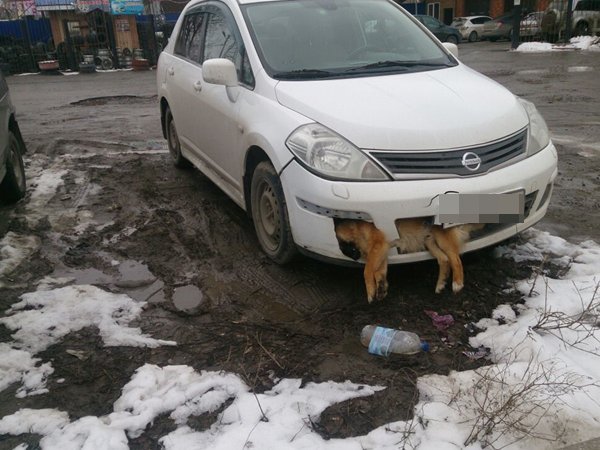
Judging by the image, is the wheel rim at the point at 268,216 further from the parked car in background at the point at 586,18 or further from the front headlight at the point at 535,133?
the parked car in background at the point at 586,18

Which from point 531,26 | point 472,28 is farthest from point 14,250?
point 472,28

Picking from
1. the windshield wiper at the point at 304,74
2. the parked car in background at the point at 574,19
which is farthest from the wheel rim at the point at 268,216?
the parked car in background at the point at 574,19

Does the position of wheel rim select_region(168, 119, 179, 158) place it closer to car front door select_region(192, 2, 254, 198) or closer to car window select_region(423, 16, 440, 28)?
car front door select_region(192, 2, 254, 198)

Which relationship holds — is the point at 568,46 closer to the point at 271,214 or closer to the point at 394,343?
the point at 271,214

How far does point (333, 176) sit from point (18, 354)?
77.0 inches

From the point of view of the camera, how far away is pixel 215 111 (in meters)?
4.48

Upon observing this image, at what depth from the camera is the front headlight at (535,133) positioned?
11.7 feet

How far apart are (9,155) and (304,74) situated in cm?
308

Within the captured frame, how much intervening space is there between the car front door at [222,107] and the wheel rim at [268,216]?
339 mm

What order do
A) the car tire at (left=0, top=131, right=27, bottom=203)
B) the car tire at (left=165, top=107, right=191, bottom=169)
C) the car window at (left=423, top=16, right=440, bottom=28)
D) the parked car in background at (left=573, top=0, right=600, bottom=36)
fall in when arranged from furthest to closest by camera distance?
the car window at (left=423, top=16, right=440, bottom=28)
the parked car in background at (left=573, top=0, right=600, bottom=36)
the car tire at (left=165, top=107, right=191, bottom=169)
the car tire at (left=0, top=131, right=27, bottom=203)

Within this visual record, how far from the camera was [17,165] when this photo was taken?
18.1 ft

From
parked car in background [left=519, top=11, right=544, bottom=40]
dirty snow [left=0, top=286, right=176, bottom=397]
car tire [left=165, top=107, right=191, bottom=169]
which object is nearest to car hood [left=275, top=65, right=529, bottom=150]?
dirty snow [left=0, top=286, right=176, bottom=397]

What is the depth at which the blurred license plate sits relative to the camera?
311cm

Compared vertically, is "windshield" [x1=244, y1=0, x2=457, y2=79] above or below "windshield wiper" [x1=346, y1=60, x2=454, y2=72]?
above
